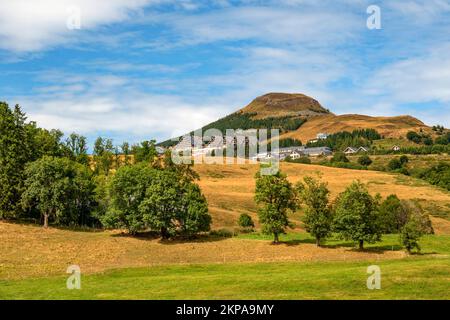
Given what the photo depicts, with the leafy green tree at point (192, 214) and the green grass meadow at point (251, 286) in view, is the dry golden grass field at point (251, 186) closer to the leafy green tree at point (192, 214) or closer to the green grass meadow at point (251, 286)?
the leafy green tree at point (192, 214)

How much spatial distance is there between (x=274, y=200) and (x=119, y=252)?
22332mm

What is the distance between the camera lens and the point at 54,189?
76.2 m

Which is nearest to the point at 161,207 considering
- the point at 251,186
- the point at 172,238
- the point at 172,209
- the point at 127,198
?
the point at 172,209

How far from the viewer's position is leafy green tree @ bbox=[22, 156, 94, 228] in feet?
248

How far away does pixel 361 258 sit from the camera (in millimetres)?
55281

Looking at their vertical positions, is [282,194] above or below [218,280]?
above

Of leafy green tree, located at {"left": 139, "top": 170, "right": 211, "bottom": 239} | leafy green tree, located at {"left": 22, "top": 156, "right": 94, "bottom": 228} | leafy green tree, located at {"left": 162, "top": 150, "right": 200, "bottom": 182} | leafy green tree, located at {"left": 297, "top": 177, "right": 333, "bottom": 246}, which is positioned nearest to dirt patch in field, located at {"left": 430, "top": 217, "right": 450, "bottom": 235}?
leafy green tree, located at {"left": 297, "top": 177, "right": 333, "bottom": 246}

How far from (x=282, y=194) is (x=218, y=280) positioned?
29.5 m

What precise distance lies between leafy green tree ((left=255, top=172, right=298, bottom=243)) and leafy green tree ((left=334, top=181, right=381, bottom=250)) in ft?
23.7

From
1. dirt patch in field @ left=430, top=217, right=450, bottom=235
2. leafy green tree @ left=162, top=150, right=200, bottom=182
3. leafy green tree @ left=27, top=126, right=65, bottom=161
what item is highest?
leafy green tree @ left=27, top=126, right=65, bottom=161

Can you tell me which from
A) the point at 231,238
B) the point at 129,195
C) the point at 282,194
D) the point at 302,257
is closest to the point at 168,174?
the point at 129,195

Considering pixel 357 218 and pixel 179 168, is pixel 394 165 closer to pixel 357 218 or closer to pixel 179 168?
pixel 179 168

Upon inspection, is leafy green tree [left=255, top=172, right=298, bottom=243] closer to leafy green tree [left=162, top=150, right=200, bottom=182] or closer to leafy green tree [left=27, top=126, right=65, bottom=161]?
leafy green tree [left=162, top=150, right=200, bottom=182]
